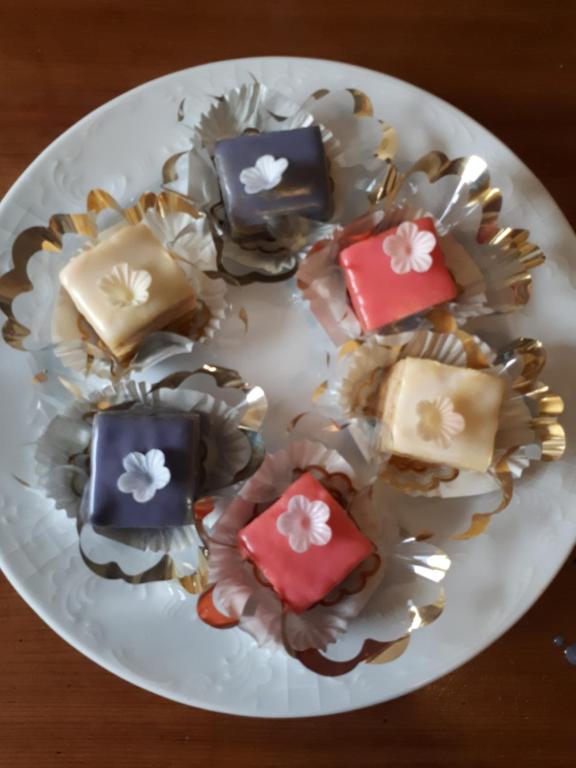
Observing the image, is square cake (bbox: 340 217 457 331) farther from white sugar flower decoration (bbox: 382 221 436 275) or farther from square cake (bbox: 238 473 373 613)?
square cake (bbox: 238 473 373 613)

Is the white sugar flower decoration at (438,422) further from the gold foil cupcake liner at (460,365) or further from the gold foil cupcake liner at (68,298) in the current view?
the gold foil cupcake liner at (68,298)

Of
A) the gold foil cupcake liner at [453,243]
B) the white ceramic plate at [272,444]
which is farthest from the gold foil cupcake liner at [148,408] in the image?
the gold foil cupcake liner at [453,243]

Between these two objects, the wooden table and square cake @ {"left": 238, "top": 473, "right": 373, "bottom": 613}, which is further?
the wooden table

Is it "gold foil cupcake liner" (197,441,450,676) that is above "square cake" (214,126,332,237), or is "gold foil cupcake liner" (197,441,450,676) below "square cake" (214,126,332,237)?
below

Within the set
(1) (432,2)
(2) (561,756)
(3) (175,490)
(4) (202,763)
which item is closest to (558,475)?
(2) (561,756)

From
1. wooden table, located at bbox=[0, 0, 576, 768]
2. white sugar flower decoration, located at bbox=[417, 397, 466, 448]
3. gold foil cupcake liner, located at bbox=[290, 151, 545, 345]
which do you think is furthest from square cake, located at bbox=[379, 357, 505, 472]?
wooden table, located at bbox=[0, 0, 576, 768]

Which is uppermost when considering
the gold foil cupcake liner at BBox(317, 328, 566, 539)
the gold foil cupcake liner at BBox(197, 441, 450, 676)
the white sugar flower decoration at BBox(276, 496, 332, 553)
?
the gold foil cupcake liner at BBox(317, 328, 566, 539)

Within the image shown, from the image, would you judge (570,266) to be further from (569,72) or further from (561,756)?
(561,756)
